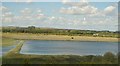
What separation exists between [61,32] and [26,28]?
980cm

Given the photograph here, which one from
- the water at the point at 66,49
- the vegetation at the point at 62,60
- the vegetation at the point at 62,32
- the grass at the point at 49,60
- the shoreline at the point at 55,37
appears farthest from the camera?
the vegetation at the point at 62,32

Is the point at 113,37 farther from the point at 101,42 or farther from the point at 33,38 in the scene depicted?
the point at 33,38

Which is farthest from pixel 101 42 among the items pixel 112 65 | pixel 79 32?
pixel 112 65

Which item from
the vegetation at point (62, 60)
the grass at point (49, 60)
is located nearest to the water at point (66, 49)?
the grass at point (49, 60)

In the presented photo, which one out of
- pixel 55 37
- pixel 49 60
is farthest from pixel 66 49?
pixel 55 37

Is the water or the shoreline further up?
the shoreline

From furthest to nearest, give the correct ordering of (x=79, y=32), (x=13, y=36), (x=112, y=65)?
(x=79, y=32) < (x=13, y=36) < (x=112, y=65)

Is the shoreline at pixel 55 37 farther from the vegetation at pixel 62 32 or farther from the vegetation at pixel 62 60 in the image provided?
the vegetation at pixel 62 60

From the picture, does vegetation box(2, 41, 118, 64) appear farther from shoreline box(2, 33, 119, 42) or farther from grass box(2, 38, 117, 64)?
shoreline box(2, 33, 119, 42)

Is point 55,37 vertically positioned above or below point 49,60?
above

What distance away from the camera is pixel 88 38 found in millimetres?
72250

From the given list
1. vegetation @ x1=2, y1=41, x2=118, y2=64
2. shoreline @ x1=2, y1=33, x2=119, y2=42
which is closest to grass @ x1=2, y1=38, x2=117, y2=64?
vegetation @ x1=2, y1=41, x2=118, y2=64

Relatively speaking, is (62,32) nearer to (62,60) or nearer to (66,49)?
(66,49)

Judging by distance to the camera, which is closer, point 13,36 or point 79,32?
point 13,36
